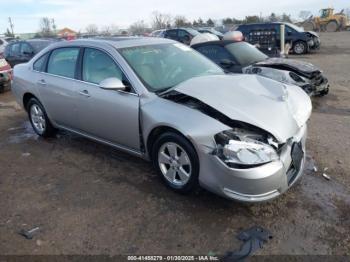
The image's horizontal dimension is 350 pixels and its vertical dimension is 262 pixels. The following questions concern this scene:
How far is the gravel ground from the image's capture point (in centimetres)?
296

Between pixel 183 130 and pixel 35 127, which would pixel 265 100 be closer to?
pixel 183 130

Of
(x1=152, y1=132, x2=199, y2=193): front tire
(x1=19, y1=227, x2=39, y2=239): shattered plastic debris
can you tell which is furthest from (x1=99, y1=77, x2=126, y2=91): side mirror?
(x1=19, y1=227, x2=39, y2=239): shattered plastic debris

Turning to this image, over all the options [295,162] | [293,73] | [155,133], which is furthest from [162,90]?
[293,73]

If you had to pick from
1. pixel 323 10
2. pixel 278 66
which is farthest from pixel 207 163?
pixel 323 10

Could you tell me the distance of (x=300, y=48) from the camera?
18.4m

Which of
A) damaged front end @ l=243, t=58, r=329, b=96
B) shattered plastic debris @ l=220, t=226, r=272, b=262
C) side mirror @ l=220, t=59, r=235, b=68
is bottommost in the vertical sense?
shattered plastic debris @ l=220, t=226, r=272, b=262

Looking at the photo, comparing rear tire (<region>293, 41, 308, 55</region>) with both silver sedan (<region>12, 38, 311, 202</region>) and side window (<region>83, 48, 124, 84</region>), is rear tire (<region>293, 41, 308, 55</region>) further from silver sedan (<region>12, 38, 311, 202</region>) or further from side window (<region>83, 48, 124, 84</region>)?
side window (<region>83, 48, 124, 84</region>)

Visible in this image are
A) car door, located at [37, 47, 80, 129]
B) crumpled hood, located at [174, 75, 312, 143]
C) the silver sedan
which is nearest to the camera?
the silver sedan

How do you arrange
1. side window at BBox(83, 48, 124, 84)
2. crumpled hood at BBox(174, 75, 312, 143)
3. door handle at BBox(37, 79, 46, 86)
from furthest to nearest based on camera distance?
door handle at BBox(37, 79, 46, 86) → side window at BBox(83, 48, 124, 84) → crumpled hood at BBox(174, 75, 312, 143)

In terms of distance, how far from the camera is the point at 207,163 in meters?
3.19

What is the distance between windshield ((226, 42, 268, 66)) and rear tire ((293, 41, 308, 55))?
11428 mm

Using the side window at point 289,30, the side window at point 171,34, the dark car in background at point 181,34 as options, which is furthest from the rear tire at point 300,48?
the side window at point 171,34

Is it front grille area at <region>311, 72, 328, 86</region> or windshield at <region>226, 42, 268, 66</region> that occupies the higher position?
windshield at <region>226, 42, 268, 66</region>

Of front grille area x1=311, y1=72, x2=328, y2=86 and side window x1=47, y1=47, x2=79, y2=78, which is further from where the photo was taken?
front grille area x1=311, y1=72, x2=328, y2=86
